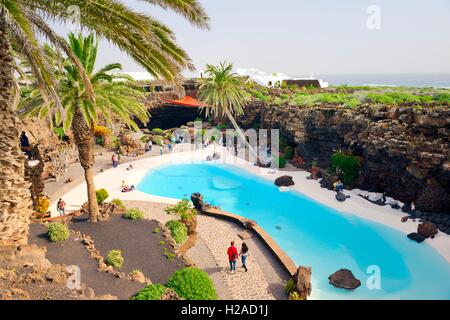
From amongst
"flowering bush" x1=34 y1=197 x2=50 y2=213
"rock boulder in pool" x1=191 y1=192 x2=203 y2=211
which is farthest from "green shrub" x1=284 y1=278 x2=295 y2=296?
"flowering bush" x1=34 y1=197 x2=50 y2=213

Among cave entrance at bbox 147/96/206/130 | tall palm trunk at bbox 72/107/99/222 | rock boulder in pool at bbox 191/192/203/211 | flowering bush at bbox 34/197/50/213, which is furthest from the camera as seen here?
cave entrance at bbox 147/96/206/130

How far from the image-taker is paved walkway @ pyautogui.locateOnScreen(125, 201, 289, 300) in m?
13.1

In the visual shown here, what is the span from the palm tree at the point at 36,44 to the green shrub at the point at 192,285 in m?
5.40

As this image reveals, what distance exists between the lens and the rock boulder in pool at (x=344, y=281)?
1460cm

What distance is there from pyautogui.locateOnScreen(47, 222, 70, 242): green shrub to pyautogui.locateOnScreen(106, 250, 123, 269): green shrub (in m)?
2.54

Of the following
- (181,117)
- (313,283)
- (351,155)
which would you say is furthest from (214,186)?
(181,117)

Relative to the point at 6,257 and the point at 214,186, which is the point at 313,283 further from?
the point at 214,186

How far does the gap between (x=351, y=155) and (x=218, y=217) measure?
14.1 m

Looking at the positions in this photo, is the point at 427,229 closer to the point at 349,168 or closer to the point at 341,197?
the point at 341,197

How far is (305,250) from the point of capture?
61.8 ft

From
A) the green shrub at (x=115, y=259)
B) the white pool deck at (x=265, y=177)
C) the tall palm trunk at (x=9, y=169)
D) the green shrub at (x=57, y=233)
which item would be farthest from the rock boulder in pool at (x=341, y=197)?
the tall palm trunk at (x=9, y=169)

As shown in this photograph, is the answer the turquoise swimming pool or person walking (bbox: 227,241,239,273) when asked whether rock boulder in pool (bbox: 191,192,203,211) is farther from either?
person walking (bbox: 227,241,239,273)

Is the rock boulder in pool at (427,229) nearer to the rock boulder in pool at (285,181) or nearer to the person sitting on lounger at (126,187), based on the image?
the rock boulder in pool at (285,181)

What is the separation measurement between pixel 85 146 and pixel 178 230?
6.38m
